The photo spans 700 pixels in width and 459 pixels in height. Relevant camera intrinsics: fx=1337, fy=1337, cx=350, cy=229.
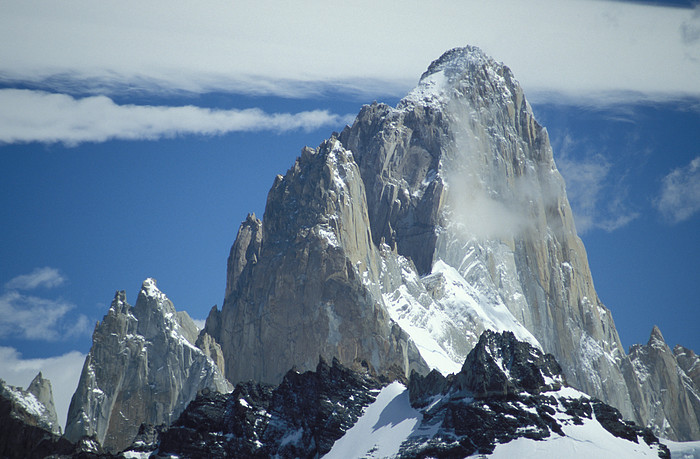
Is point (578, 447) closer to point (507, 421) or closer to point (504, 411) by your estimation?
point (507, 421)

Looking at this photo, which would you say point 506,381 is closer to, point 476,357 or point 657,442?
point 476,357

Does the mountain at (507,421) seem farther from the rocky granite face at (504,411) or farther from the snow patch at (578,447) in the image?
the snow patch at (578,447)

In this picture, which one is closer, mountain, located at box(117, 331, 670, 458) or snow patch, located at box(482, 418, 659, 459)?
snow patch, located at box(482, 418, 659, 459)

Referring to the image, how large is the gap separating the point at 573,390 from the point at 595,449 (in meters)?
17.1

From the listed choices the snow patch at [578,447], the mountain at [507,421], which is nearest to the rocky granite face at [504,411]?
the mountain at [507,421]

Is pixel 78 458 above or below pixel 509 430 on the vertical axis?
below

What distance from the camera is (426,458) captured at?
18625 cm

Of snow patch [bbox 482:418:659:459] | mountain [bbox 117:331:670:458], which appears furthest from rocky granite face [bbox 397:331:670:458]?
snow patch [bbox 482:418:659:459]

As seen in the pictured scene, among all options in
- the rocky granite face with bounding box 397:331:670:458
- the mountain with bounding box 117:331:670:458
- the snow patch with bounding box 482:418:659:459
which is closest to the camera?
the snow patch with bounding box 482:418:659:459

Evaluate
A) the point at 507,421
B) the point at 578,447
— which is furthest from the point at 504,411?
the point at 578,447

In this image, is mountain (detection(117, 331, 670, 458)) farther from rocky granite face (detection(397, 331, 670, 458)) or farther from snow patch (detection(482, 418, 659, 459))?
snow patch (detection(482, 418, 659, 459))

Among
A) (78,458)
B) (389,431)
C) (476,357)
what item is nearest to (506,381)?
(476,357)

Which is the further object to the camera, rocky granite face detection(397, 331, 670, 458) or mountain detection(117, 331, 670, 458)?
rocky granite face detection(397, 331, 670, 458)

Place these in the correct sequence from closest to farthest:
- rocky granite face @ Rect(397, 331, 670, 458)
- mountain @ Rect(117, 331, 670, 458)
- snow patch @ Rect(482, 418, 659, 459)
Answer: snow patch @ Rect(482, 418, 659, 459)
mountain @ Rect(117, 331, 670, 458)
rocky granite face @ Rect(397, 331, 670, 458)
